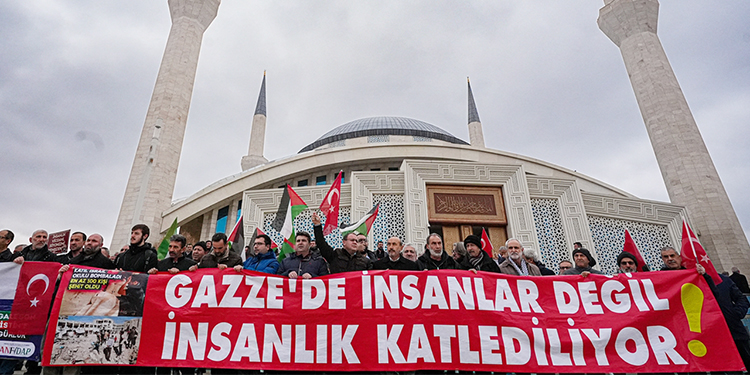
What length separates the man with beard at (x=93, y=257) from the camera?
13.0 ft

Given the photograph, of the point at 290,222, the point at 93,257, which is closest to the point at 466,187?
the point at 290,222

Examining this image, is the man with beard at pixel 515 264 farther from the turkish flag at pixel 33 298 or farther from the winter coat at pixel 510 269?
the turkish flag at pixel 33 298

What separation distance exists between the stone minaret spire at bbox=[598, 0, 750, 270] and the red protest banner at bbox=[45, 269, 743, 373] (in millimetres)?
11362

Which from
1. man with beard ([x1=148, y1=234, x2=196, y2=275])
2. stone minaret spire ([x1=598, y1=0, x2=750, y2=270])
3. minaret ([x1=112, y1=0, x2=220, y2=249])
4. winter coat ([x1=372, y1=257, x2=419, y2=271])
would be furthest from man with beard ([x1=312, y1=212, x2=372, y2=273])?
stone minaret spire ([x1=598, y1=0, x2=750, y2=270])

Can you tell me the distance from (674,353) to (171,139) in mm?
14315

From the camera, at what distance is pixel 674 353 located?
11.3 ft

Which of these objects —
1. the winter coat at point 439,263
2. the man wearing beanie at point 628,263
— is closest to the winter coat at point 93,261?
the winter coat at point 439,263

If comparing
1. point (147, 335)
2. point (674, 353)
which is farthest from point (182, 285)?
point (674, 353)

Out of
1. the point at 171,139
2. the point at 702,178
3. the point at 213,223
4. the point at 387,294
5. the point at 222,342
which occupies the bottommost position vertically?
the point at 222,342

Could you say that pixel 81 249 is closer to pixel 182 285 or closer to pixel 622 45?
pixel 182 285

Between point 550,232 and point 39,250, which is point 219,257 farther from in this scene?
point 550,232

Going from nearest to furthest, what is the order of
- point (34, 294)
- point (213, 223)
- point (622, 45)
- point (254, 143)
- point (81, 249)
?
point (34, 294), point (81, 249), point (213, 223), point (622, 45), point (254, 143)

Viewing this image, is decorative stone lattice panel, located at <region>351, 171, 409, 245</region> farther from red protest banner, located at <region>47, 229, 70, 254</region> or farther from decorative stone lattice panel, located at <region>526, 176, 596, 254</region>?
red protest banner, located at <region>47, 229, 70, 254</region>

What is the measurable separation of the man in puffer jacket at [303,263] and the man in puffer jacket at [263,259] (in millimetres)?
92
